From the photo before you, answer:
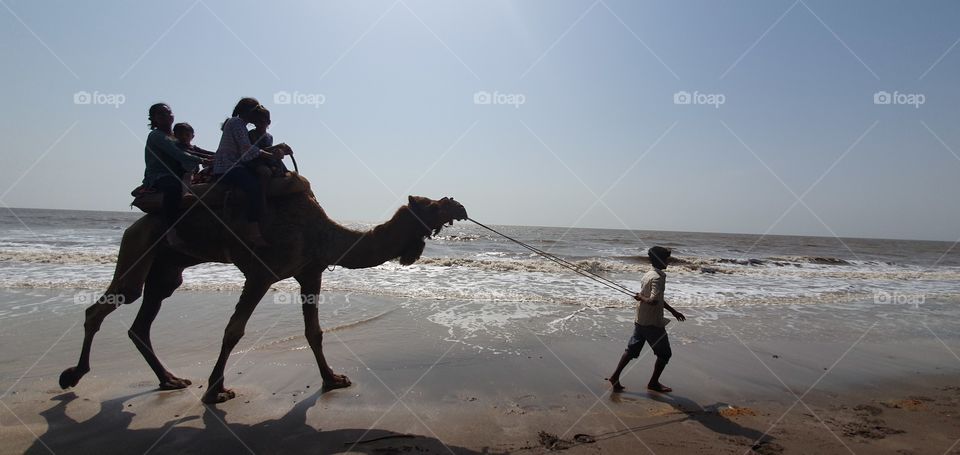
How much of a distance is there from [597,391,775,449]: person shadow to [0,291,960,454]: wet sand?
1.0 inches

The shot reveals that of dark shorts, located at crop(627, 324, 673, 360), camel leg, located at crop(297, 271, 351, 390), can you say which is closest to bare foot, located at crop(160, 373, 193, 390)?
camel leg, located at crop(297, 271, 351, 390)

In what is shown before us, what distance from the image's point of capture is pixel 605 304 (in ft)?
40.3

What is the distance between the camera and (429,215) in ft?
16.6

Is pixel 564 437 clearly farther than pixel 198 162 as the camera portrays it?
No

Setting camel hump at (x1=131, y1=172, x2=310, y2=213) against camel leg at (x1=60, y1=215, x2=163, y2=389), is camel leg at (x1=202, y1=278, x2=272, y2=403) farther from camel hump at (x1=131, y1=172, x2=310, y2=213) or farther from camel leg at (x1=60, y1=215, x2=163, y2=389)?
camel leg at (x1=60, y1=215, x2=163, y2=389)

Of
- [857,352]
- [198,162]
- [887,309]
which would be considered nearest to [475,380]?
[198,162]

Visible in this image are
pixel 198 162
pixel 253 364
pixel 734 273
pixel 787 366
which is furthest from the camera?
pixel 734 273

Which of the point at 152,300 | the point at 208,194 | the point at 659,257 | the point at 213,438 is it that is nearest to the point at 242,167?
the point at 208,194

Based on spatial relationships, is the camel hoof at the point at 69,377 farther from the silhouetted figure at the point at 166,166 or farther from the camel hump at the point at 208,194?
the camel hump at the point at 208,194

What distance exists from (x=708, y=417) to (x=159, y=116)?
21.0ft

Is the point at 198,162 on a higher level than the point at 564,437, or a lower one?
higher

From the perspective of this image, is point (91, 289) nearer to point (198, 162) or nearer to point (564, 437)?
point (198, 162)

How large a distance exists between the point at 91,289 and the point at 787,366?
14952 millimetres

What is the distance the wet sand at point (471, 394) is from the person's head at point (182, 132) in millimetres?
2752
